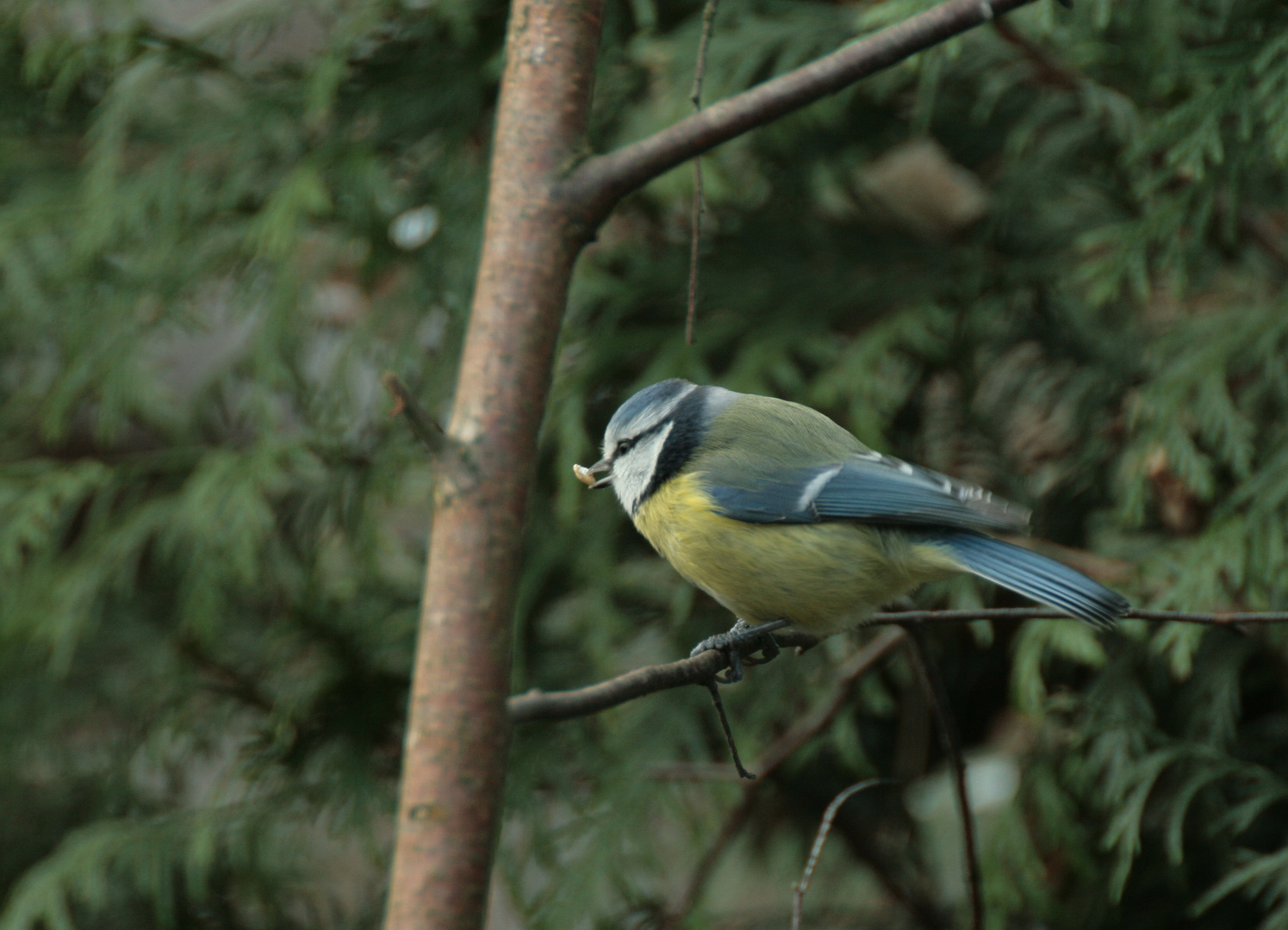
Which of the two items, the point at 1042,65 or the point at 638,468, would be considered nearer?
the point at 638,468

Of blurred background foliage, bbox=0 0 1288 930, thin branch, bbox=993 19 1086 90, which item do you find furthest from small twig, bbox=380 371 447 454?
thin branch, bbox=993 19 1086 90

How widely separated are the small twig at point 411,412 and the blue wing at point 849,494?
630 mm

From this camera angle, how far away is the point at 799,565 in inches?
46.6

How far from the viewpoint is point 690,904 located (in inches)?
72.5

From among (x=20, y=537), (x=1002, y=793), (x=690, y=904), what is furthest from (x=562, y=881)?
(x=20, y=537)

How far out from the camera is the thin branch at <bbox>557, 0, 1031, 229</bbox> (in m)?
0.79

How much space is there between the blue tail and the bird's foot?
0.68 ft

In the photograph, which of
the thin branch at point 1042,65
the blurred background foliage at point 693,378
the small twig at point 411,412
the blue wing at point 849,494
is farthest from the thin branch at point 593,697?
the thin branch at point 1042,65

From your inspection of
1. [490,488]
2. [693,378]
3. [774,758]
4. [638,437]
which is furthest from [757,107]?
[774,758]

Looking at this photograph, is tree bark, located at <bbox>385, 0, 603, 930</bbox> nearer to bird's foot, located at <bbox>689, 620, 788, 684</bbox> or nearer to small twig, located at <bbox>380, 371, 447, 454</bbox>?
small twig, located at <bbox>380, 371, 447, 454</bbox>

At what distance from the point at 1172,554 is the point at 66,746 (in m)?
2.57

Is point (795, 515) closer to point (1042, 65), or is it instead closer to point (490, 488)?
point (490, 488)

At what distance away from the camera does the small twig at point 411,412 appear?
2.02 ft

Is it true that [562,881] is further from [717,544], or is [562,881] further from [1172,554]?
[1172,554]
